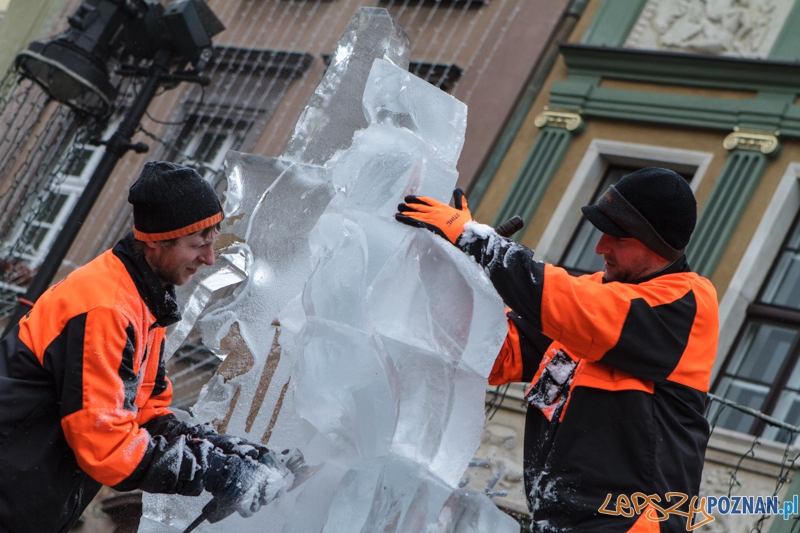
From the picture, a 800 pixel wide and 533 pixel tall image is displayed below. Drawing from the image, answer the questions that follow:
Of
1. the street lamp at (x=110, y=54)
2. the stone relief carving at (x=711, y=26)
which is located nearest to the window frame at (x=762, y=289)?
the stone relief carving at (x=711, y=26)

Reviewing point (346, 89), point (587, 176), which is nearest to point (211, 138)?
point (587, 176)

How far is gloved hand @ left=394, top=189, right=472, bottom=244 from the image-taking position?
2863mm

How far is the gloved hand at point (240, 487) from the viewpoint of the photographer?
2.83m

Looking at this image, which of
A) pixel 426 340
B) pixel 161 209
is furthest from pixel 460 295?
pixel 161 209

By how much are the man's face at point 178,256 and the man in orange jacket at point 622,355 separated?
59 centimetres

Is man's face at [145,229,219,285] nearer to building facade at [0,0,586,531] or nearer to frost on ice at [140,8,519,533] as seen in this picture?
frost on ice at [140,8,519,533]

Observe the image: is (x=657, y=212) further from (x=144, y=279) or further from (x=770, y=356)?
(x=770, y=356)

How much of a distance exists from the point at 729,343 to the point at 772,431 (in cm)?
74

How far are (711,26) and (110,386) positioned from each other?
23.1ft

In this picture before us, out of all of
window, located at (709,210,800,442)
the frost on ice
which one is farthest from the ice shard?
window, located at (709,210,800,442)

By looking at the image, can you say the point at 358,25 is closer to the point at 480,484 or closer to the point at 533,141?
the point at 480,484

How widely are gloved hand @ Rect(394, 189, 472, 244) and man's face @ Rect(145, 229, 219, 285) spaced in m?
0.58

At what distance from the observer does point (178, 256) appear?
9.49 feet

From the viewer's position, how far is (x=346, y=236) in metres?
3.00
